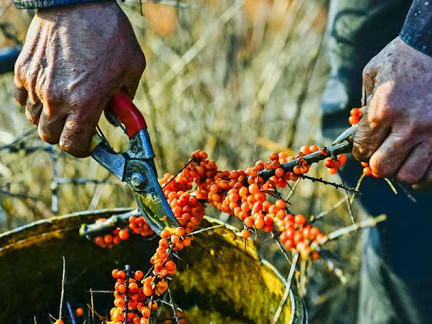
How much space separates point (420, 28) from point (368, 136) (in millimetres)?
344

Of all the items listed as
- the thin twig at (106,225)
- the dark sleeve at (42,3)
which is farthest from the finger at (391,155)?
the dark sleeve at (42,3)

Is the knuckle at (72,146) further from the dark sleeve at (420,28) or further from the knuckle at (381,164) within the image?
the dark sleeve at (420,28)

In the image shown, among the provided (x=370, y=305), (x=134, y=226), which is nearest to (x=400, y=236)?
(x=370, y=305)

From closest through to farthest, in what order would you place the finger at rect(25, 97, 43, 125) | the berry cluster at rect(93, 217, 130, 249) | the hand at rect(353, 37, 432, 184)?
the hand at rect(353, 37, 432, 184) < the finger at rect(25, 97, 43, 125) < the berry cluster at rect(93, 217, 130, 249)

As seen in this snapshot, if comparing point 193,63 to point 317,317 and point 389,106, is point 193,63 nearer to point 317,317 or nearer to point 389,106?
point 317,317

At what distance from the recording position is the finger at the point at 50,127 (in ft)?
5.20

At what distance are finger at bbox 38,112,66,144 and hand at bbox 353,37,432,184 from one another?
93 centimetres

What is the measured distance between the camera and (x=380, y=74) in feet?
4.66

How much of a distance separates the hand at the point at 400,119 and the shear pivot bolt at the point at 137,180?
2.17ft

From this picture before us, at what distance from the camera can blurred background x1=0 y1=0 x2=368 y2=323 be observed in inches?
115

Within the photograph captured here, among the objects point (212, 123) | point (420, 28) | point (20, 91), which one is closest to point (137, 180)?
point (20, 91)

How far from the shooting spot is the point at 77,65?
4.98 ft

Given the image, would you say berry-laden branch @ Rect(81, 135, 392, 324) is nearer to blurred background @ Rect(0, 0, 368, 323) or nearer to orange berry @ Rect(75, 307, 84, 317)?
orange berry @ Rect(75, 307, 84, 317)

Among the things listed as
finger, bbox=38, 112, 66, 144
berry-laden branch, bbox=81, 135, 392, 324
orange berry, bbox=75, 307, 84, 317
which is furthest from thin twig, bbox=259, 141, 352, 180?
orange berry, bbox=75, 307, 84, 317
